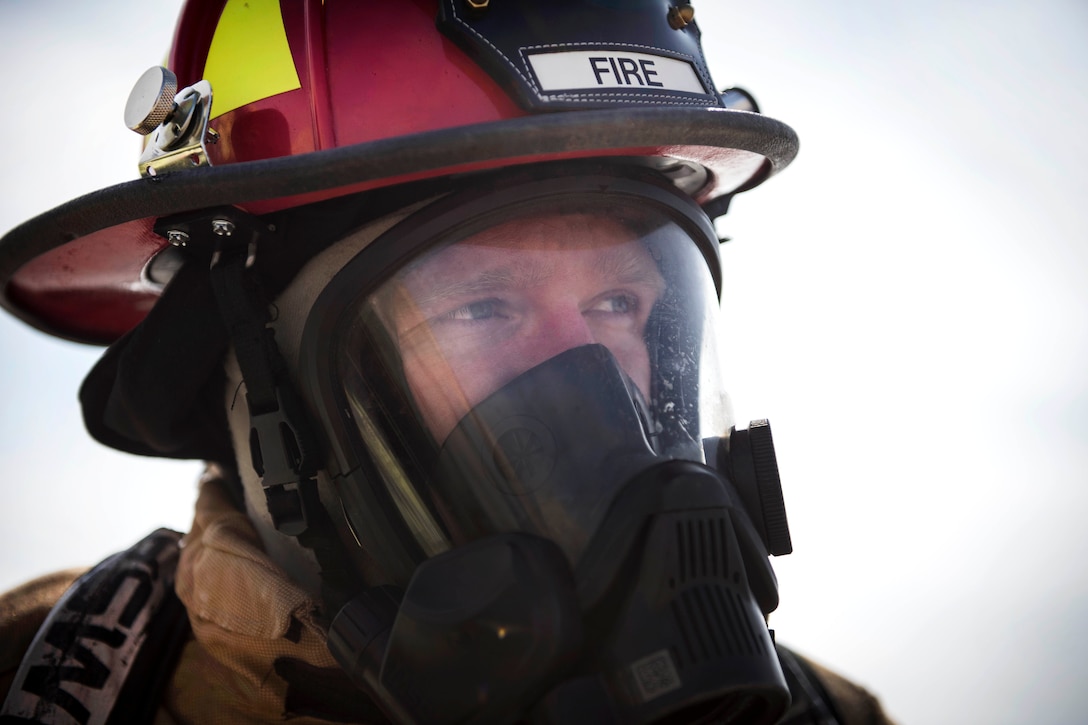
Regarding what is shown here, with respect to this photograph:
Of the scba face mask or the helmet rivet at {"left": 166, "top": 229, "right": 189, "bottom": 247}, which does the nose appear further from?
the helmet rivet at {"left": 166, "top": 229, "right": 189, "bottom": 247}

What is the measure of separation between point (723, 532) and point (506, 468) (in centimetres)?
37

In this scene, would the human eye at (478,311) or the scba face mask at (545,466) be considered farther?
the human eye at (478,311)

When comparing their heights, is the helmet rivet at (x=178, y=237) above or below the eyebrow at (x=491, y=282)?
above

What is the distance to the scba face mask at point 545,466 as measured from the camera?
1.28 meters

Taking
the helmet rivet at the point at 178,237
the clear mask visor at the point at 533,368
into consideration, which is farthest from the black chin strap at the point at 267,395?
the clear mask visor at the point at 533,368

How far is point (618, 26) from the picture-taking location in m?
1.71

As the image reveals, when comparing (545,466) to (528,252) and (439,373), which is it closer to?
(439,373)

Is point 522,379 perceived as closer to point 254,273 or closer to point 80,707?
point 254,273

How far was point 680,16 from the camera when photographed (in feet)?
5.99

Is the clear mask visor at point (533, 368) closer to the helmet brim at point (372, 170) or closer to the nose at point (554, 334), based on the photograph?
the nose at point (554, 334)

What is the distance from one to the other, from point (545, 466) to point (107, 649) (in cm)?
120

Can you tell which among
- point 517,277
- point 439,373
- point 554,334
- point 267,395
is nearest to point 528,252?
point 517,277

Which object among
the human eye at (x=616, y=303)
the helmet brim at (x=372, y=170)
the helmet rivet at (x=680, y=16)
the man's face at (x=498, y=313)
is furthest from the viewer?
the helmet rivet at (x=680, y=16)

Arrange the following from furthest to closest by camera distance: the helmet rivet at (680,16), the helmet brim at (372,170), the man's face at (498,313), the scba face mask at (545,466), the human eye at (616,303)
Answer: the helmet rivet at (680,16)
the human eye at (616,303)
the man's face at (498,313)
the helmet brim at (372,170)
the scba face mask at (545,466)
